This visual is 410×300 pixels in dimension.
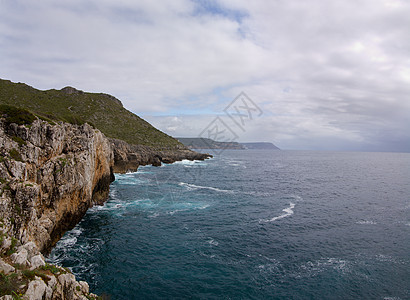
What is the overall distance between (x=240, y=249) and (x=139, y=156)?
253 ft

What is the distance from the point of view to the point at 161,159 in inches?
4528

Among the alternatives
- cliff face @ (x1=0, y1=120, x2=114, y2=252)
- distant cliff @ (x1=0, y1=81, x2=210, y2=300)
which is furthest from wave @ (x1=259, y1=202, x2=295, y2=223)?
distant cliff @ (x1=0, y1=81, x2=210, y2=300)

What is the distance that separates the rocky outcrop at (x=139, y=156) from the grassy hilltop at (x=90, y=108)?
6.70 m

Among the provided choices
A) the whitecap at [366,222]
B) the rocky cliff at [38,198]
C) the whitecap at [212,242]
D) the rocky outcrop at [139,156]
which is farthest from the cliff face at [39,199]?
the rocky outcrop at [139,156]

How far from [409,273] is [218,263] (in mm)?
19546

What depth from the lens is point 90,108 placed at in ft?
407

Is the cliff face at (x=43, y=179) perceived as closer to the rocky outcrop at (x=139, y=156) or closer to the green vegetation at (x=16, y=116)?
the green vegetation at (x=16, y=116)

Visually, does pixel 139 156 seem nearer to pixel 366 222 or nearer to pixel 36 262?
pixel 366 222

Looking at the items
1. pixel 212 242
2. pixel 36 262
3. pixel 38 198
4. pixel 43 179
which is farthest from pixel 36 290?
pixel 212 242

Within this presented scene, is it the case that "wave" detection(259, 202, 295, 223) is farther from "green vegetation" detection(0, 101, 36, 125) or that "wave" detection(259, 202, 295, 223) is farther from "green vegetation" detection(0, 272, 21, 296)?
"green vegetation" detection(0, 101, 36, 125)

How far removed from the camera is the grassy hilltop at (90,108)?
102125mm

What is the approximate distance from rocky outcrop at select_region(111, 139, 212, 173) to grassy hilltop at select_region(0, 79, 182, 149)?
22.0 ft

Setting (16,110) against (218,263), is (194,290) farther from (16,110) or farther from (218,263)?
(16,110)

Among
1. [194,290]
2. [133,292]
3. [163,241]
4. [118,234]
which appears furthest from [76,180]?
[194,290]
